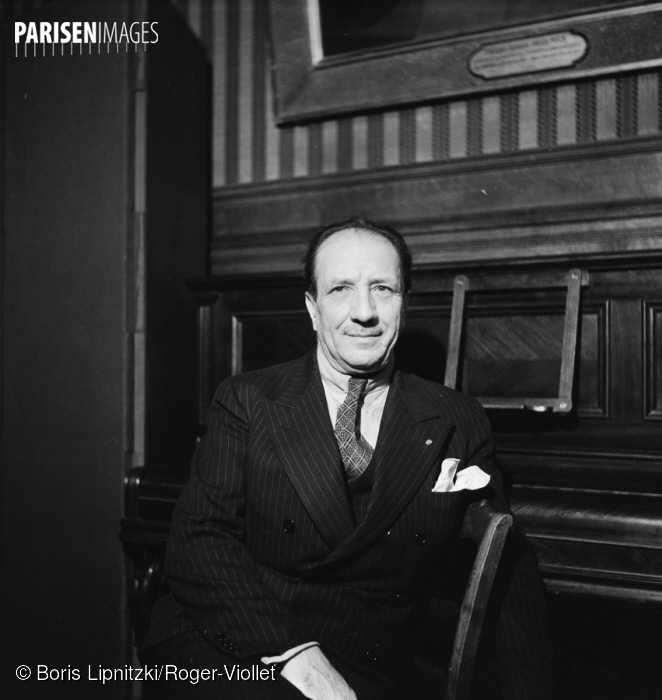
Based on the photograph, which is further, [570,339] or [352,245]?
[570,339]

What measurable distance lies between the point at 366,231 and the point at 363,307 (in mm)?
228

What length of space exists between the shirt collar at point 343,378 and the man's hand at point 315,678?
0.71m

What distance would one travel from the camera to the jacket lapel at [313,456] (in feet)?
5.62

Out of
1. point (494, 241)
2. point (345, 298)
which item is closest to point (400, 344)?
point (494, 241)

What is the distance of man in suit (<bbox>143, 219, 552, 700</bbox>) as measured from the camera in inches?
64.4

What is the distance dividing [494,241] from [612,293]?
0.65 meters

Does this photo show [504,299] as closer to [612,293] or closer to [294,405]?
[612,293]

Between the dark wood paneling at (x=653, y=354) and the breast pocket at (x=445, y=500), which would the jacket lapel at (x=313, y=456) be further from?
the dark wood paneling at (x=653, y=354)

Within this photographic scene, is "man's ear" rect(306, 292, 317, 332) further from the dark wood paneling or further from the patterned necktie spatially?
the dark wood paneling

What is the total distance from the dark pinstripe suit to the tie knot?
9 centimetres

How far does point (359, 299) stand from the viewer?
6.01 feet

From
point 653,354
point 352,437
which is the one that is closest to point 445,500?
point 352,437

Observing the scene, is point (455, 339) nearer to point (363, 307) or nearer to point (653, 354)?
point (653, 354)

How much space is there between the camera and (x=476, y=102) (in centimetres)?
310
